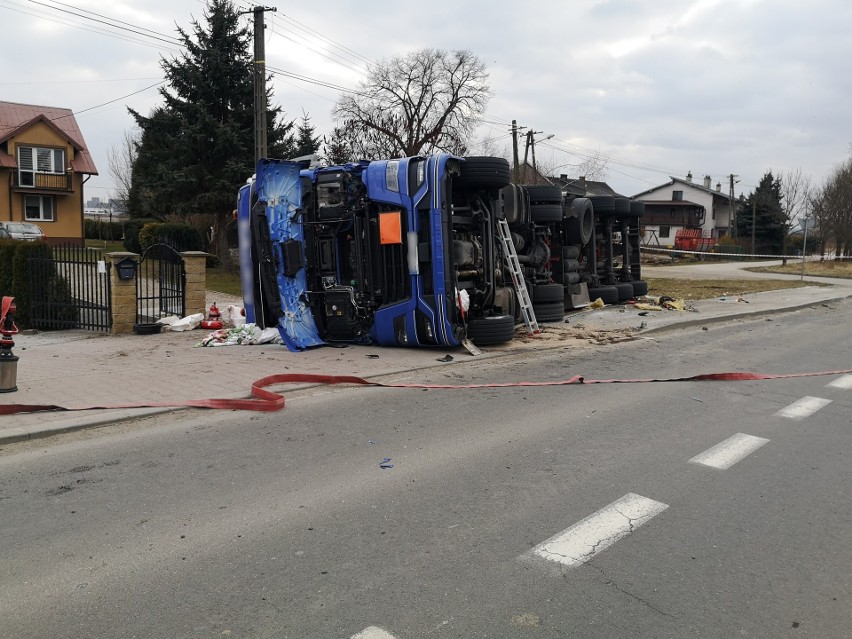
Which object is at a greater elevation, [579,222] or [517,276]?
[579,222]

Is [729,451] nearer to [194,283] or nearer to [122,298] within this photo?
[122,298]

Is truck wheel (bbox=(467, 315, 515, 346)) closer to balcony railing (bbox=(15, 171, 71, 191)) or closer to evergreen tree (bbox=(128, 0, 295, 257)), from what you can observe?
evergreen tree (bbox=(128, 0, 295, 257))

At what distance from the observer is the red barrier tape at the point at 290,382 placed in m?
7.02

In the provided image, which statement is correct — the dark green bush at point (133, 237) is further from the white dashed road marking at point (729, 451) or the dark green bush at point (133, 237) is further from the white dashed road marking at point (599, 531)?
the white dashed road marking at point (599, 531)

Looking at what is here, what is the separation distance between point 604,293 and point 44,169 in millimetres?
38589

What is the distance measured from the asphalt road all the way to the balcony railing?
42.4 meters

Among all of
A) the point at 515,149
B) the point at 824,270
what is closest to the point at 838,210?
the point at 824,270

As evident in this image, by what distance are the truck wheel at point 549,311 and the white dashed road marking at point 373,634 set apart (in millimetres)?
11388

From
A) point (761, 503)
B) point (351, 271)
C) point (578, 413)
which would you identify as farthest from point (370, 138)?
point (761, 503)

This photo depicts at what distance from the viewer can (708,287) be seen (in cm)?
2619

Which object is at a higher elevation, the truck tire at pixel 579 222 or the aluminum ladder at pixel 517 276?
the truck tire at pixel 579 222

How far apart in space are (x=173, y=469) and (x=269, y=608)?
2387mm

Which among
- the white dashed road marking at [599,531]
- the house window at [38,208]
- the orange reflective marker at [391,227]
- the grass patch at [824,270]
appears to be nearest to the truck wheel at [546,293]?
the orange reflective marker at [391,227]

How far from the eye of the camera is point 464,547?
Answer: 401 centimetres
